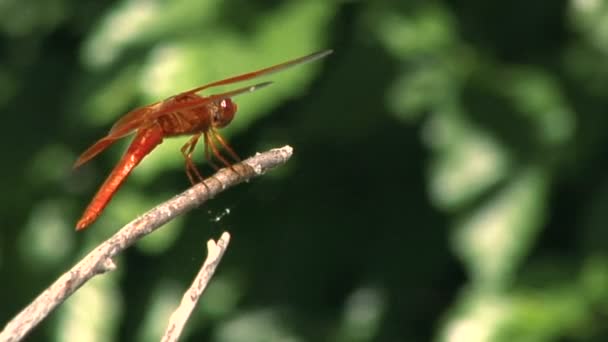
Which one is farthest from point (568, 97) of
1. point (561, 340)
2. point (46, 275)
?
point (46, 275)

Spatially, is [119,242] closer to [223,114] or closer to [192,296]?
[192,296]

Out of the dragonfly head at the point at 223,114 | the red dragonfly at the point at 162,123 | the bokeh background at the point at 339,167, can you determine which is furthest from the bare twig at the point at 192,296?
the bokeh background at the point at 339,167

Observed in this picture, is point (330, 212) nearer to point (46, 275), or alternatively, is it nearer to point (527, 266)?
point (527, 266)

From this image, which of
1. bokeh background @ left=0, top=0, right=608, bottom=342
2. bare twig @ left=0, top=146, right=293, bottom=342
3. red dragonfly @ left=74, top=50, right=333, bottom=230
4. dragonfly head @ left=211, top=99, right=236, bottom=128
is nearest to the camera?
bare twig @ left=0, top=146, right=293, bottom=342

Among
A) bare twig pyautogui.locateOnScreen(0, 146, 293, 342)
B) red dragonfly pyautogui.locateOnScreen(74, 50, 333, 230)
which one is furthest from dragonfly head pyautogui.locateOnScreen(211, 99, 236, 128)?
bare twig pyautogui.locateOnScreen(0, 146, 293, 342)

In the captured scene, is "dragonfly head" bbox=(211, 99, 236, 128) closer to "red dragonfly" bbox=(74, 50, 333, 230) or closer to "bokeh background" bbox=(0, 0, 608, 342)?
"red dragonfly" bbox=(74, 50, 333, 230)

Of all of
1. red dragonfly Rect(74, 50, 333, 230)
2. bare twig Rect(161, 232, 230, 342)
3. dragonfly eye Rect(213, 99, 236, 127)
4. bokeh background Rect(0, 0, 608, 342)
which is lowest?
bokeh background Rect(0, 0, 608, 342)

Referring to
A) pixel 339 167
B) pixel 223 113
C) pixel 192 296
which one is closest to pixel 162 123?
pixel 223 113
